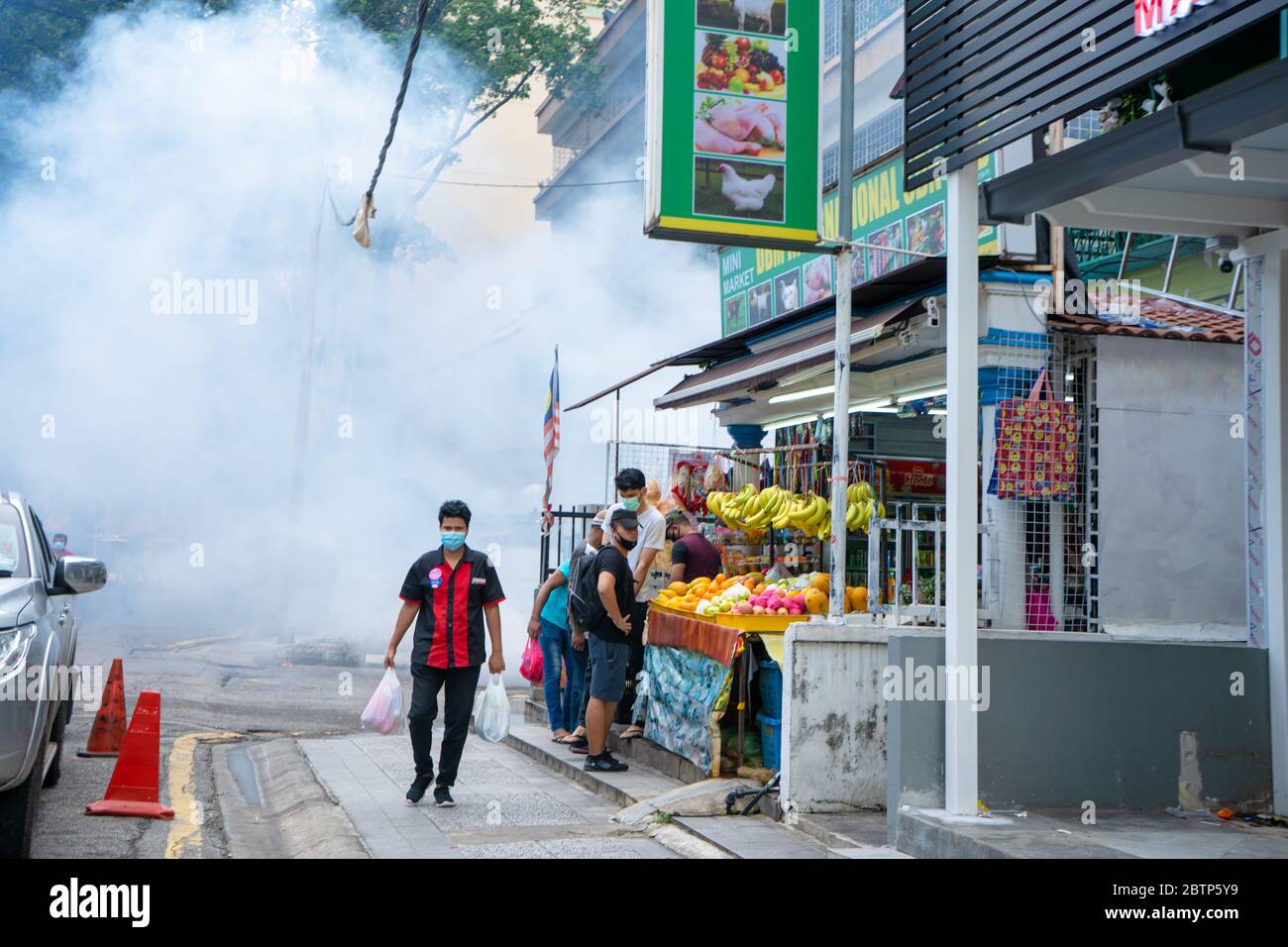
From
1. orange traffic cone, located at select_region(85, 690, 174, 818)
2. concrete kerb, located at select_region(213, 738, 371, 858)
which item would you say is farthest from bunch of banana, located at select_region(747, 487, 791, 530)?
orange traffic cone, located at select_region(85, 690, 174, 818)

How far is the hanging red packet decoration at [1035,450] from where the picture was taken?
756 centimetres

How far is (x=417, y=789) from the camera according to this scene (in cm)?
767

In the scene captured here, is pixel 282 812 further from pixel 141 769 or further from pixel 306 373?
pixel 306 373

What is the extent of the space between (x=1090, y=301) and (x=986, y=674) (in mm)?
3272

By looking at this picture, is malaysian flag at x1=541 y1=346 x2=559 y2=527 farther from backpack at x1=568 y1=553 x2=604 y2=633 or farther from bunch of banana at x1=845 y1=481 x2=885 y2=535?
bunch of banana at x1=845 y1=481 x2=885 y2=535

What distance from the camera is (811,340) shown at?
924 cm

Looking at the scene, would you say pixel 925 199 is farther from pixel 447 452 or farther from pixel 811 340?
pixel 447 452

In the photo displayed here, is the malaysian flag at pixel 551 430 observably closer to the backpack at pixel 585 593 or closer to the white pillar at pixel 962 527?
the backpack at pixel 585 593

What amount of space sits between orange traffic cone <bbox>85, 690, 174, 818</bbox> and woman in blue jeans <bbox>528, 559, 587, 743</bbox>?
3.12 metres

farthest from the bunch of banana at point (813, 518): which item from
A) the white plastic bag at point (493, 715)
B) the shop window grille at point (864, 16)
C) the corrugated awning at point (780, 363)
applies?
the shop window grille at point (864, 16)

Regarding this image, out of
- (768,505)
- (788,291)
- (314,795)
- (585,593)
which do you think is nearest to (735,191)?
(585,593)

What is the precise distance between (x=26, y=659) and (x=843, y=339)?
15.0ft

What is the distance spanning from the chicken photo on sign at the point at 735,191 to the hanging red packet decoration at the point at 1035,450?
1901mm

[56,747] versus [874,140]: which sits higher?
[874,140]
